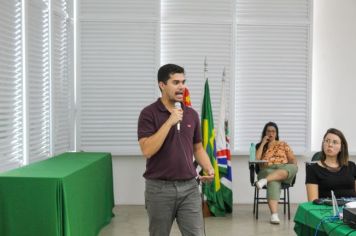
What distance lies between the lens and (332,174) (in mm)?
3459

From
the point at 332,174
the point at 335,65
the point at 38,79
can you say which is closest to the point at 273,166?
the point at 335,65

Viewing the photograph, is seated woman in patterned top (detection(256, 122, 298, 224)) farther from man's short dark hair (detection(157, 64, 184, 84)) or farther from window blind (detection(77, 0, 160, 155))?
man's short dark hair (detection(157, 64, 184, 84))

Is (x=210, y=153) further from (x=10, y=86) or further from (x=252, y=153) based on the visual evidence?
(x=10, y=86)

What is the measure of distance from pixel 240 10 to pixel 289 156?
2158 millimetres

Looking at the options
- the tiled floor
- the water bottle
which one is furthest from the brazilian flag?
the water bottle

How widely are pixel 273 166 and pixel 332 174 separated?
220 centimetres

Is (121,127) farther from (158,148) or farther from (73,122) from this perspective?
(158,148)

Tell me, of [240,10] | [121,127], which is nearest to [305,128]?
[240,10]

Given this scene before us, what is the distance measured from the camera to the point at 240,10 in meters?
6.46

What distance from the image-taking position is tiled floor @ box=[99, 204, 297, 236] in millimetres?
4977

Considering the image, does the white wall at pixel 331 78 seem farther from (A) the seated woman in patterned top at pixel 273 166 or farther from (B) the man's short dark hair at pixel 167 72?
(B) the man's short dark hair at pixel 167 72

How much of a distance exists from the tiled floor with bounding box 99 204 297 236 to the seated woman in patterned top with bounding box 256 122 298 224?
0.72 feet

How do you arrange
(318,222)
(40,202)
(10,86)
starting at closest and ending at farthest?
1. (318,222)
2. (40,202)
3. (10,86)

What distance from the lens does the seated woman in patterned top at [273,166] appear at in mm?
5480
